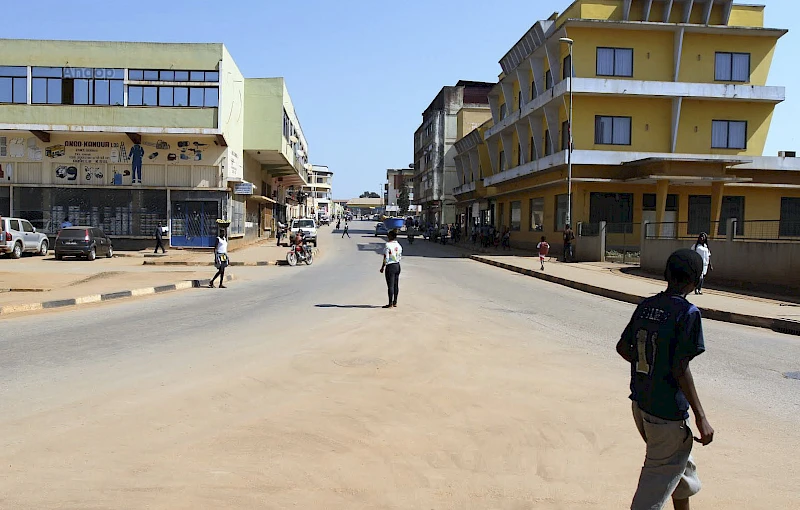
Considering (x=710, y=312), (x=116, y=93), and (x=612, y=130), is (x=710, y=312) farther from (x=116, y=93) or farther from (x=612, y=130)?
(x=116, y=93)

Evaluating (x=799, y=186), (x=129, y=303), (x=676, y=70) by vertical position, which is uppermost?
(x=676, y=70)

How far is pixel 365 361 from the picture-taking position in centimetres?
802

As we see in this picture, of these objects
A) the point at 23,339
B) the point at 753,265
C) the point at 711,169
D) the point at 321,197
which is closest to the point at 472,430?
the point at 23,339

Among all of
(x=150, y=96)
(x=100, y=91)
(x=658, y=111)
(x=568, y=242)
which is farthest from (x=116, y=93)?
(x=658, y=111)

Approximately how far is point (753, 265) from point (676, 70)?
780 inches

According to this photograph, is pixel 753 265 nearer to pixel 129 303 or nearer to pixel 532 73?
pixel 129 303

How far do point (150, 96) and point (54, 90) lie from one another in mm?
4849

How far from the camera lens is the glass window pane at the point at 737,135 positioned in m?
36.2

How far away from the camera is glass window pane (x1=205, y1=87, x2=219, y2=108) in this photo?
33.2 metres

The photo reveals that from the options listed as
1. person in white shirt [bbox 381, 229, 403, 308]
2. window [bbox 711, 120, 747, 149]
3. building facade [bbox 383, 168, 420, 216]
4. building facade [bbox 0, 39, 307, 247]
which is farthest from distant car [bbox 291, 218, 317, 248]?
building facade [bbox 383, 168, 420, 216]

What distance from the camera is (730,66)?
35750mm

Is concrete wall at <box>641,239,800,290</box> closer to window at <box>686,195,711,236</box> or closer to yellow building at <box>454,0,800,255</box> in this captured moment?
yellow building at <box>454,0,800,255</box>

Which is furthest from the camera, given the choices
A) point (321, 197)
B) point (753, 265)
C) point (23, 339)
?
point (321, 197)

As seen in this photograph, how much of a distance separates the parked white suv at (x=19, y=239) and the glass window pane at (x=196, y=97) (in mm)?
10094
